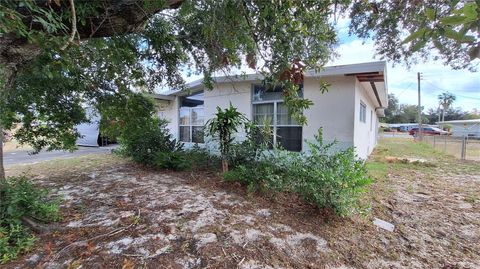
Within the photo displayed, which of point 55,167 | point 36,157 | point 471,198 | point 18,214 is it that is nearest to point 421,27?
point 18,214

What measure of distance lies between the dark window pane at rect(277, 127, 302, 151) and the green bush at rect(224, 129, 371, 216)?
222cm

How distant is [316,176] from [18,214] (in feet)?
12.2

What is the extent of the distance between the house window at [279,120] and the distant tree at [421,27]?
2.38 m

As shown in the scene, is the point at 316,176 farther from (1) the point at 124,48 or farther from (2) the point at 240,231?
(1) the point at 124,48

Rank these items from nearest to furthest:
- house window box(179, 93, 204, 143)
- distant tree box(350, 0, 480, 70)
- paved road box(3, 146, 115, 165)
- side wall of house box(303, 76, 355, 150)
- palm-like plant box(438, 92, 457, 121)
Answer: distant tree box(350, 0, 480, 70) → side wall of house box(303, 76, 355, 150) → house window box(179, 93, 204, 143) → paved road box(3, 146, 115, 165) → palm-like plant box(438, 92, 457, 121)

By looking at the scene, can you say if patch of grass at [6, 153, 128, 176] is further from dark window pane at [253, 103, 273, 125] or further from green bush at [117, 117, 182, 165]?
dark window pane at [253, 103, 273, 125]

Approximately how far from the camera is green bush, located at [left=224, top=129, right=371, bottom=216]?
3.26m

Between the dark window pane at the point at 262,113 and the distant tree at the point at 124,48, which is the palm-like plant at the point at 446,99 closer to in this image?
the dark window pane at the point at 262,113

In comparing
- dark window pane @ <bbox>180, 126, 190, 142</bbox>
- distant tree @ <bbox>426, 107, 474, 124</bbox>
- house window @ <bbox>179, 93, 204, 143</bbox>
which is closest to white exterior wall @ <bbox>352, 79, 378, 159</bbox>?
house window @ <bbox>179, 93, 204, 143</bbox>

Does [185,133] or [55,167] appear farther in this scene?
[185,133]

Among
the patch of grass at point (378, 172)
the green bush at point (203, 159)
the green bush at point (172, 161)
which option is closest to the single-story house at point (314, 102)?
the green bush at point (203, 159)

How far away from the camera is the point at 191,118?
9328mm

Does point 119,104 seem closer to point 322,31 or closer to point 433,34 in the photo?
point 322,31

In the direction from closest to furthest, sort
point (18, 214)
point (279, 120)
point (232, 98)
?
point (18, 214)
point (279, 120)
point (232, 98)
